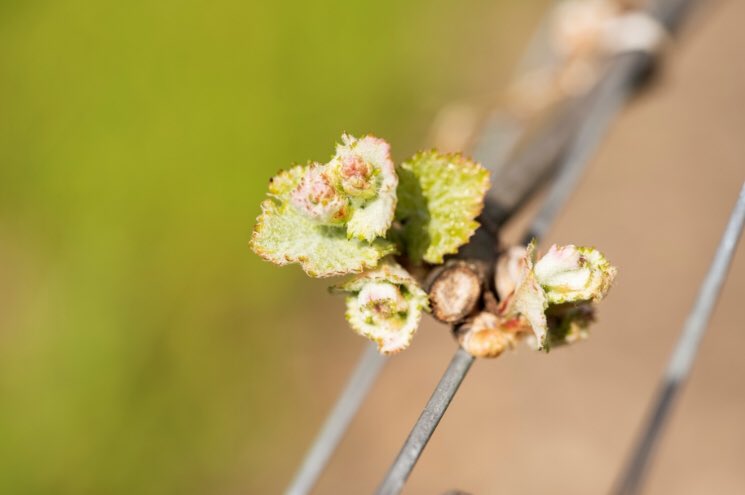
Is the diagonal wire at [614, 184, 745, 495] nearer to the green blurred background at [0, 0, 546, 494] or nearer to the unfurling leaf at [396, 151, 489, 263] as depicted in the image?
the unfurling leaf at [396, 151, 489, 263]

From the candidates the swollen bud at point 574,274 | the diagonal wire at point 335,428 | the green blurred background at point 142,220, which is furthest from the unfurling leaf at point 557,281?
the green blurred background at point 142,220

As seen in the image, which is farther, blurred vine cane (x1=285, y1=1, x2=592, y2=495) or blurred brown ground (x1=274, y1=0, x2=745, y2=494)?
blurred brown ground (x1=274, y1=0, x2=745, y2=494)

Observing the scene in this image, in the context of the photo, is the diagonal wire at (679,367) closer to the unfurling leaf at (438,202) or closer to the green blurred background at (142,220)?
the unfurling leaf at (438,202)

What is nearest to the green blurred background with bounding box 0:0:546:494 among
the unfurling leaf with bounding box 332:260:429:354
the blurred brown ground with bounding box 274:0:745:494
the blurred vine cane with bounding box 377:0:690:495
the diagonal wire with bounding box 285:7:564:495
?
the blurred brown ground with bounding box 274:0:745:494

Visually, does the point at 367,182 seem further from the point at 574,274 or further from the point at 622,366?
the point at 622,366

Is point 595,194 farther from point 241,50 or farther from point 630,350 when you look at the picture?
point 241,50

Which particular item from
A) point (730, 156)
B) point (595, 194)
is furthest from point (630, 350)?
point (730, 156)
